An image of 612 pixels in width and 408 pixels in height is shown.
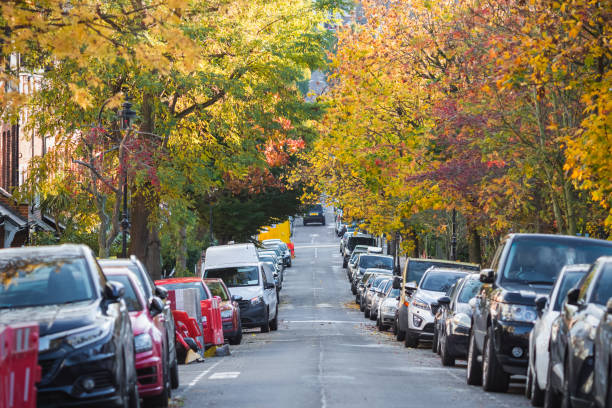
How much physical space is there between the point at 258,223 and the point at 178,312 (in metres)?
35.9

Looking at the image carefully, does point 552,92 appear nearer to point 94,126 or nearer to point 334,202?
point 94,126

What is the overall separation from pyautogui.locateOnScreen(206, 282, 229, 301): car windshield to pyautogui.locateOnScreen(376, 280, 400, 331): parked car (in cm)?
685

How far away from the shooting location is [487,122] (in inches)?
1068

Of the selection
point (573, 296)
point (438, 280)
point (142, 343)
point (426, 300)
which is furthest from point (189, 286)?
point (573, 296)

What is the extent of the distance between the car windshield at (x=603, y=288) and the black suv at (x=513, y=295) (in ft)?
11.6

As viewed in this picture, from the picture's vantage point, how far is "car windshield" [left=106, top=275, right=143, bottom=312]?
13.8 m

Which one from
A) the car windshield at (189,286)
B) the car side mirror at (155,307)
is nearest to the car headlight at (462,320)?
the car windshield at (189,286)

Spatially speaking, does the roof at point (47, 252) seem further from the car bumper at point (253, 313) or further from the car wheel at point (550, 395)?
the car bumper at point (253, 313)

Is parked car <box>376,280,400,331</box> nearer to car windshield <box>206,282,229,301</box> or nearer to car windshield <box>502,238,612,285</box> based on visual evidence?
car windshield <box>206,282,229,301</box>

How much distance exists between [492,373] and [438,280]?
12.6m

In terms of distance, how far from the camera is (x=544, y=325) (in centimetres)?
1314

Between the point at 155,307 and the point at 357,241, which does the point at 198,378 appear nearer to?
the point at 155,307

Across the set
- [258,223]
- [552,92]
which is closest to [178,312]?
[552,92]

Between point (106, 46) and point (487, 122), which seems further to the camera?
point (487, 122)
